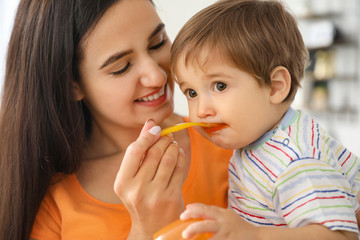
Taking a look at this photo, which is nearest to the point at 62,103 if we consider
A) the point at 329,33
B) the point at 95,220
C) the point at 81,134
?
the point at 81,134

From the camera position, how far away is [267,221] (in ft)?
3.49

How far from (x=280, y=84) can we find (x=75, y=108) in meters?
0.76

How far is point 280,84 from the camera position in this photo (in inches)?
41.0

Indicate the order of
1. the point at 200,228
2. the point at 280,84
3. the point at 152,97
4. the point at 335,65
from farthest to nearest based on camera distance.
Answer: the point at 335,65
the point at 152,97
the point at 280,84
the point at 200,228

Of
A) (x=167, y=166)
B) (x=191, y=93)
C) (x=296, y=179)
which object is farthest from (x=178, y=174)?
(x=296, y=179)

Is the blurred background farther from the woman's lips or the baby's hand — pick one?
the baby's hand

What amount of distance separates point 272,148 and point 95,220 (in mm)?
666

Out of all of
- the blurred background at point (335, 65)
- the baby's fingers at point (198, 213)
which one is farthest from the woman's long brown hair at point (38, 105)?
the blurred background at point (335, 65)

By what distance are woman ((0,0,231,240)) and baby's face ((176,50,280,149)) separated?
0.88 ft

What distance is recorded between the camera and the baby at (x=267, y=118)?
3.01 ft

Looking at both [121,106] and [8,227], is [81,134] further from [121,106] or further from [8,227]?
[8,227]

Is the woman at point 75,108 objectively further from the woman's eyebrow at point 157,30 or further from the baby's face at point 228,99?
the baby's face at point 228,99

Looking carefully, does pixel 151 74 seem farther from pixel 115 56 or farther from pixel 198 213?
pixel 198 213

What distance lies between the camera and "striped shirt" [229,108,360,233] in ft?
2.99
